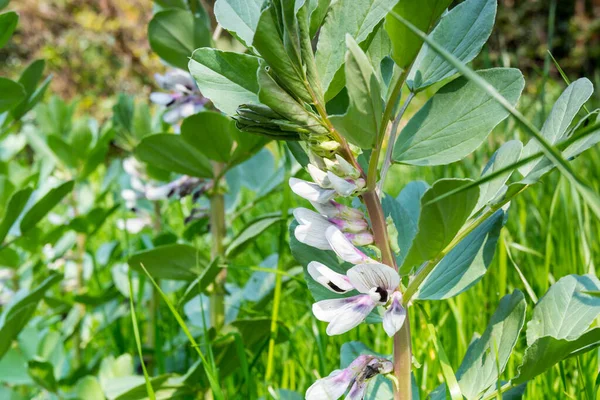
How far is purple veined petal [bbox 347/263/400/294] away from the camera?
46 cm

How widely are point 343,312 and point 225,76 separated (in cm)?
22

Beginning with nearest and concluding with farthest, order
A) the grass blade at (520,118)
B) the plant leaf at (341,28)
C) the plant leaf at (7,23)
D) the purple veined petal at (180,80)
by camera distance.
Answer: the grass blade at (520,118), the plant leaf at (341,28), the plant leaf at (7,23), the purple veined petal at (180,80)

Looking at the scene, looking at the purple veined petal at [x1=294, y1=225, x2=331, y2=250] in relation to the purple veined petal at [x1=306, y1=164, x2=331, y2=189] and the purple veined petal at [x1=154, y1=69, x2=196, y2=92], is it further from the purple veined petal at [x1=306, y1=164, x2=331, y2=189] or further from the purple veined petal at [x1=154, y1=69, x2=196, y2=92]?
the purple veined petal at [x1=154, y1=69, x2=196, y2=92]

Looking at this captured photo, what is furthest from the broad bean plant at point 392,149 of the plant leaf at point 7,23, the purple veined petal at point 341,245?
the plant leaf at point 7,23

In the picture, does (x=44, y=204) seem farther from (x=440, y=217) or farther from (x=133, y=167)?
(x=440, y=217)

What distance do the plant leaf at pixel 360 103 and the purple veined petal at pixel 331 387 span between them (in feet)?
0.60

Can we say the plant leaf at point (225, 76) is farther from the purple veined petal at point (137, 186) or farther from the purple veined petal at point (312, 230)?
the purple veined petal at point (137, 186)

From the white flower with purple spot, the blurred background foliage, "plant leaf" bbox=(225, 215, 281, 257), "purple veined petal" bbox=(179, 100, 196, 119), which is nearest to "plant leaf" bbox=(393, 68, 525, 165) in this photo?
the white flower with purple spot

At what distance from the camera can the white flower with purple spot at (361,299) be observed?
0.46m

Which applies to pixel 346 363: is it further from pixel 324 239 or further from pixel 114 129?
pixel 114 129

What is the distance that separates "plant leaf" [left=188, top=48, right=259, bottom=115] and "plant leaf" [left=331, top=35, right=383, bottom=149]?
0.12 metres

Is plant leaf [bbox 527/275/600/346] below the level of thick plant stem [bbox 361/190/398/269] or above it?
below

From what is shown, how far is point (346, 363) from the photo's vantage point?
0.62m

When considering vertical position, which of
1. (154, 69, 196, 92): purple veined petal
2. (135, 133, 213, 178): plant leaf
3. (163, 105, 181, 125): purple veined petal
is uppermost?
(154, 69, 196, 92): purple veined petal
